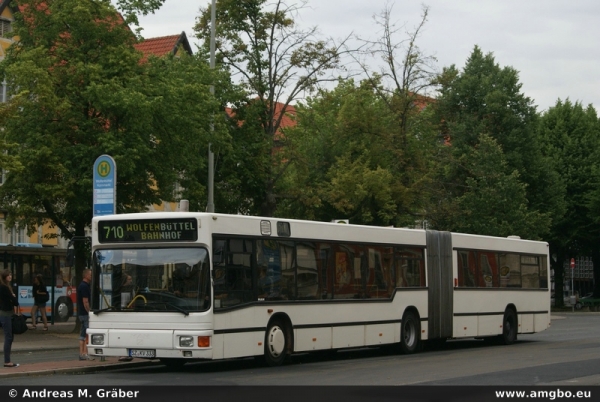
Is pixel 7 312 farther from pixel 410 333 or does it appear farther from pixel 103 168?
pixel 410 333

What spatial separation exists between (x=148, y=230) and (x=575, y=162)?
184ft

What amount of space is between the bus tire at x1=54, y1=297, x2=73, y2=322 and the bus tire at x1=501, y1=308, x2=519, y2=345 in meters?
17.6

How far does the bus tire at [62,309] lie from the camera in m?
39.4

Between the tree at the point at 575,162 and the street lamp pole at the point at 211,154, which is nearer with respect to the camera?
the street lamp pole at the point at 211,154

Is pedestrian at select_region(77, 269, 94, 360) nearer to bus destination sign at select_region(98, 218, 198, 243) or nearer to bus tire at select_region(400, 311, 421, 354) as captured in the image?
bus destination sign at select_region(98, 218, 198, 243)

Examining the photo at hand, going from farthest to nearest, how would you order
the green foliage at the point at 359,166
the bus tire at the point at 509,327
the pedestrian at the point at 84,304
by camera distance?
1. the green foliage at the point at 359,166
2. the bus tire at the point at 509,327
3. the pedestrian at the point at 84,304

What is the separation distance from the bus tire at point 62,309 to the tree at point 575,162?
126 feet

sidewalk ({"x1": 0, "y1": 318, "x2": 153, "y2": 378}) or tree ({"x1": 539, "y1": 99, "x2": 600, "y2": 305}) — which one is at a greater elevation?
tree ({"x1": 539, "y1": 99, "x2": 600, "y2": 305})

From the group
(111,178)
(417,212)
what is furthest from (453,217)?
(111,178)

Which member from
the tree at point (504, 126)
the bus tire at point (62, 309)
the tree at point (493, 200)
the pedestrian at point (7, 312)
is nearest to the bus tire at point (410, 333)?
the pedestrian at point (7, 312)

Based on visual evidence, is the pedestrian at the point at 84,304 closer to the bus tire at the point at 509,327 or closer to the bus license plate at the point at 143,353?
the bus license plate at the point at 143,353

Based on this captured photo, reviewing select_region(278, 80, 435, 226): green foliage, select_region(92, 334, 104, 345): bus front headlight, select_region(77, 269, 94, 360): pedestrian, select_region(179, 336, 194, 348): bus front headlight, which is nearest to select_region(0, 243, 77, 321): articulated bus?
select_region(278, 80, 435, 226): green foliage
